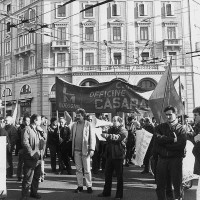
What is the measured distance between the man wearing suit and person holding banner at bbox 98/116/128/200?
1.56ft

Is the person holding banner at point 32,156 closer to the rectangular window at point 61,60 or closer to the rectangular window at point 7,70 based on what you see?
the rectangular window at point 61,60

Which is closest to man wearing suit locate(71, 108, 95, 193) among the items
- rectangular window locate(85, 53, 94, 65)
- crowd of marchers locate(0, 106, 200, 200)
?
crowd of marchers locate(0, 106, 200, 200)

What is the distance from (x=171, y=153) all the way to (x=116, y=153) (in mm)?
1527

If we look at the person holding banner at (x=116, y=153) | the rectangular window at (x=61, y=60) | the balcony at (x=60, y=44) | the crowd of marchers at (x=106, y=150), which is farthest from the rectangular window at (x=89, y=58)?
the person holding banner at (x=116, y=153)

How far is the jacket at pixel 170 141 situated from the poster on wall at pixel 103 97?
3537 millimetres

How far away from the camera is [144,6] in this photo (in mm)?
33438

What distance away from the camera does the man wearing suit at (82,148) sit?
6633 millimetres

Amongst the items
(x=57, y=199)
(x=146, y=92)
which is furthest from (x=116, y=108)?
(x=57, y=199)

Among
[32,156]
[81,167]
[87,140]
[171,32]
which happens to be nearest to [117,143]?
[87,140]

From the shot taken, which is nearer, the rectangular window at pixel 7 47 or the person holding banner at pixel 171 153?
the person holding banner at pixel 171 153

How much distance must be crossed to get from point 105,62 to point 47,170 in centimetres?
2371

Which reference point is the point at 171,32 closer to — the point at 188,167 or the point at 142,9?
the point at 142,9

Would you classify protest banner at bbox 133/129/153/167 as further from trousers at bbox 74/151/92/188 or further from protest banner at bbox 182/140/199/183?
trousers at bbox 74/151/92/188

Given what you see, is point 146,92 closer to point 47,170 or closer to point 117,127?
point 117,127
